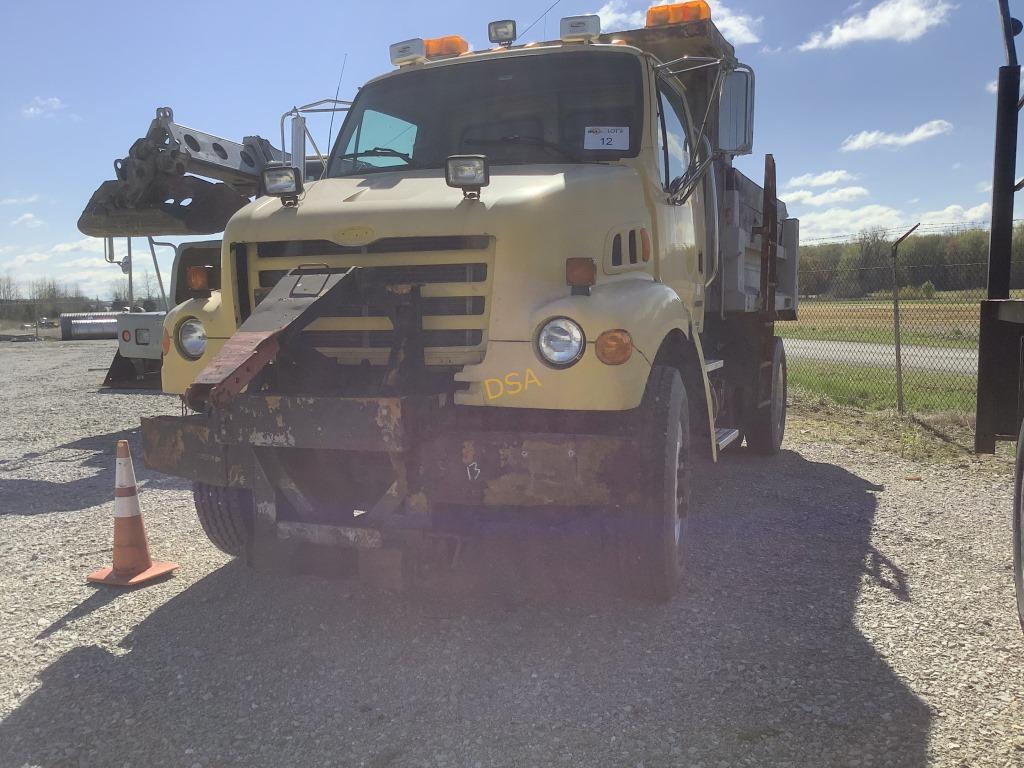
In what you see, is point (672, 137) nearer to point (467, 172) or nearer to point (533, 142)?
point (533, 142)

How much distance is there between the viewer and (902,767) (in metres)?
2.69

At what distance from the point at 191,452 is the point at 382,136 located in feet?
7.53

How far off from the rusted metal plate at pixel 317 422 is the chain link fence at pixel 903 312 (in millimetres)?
6541

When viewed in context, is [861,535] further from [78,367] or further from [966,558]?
[78,367]

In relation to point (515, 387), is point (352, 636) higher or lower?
lower

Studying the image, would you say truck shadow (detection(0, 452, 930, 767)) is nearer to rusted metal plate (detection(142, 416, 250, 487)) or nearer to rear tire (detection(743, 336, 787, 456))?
rusted metal plate (detection(142, 416, 250, 487))

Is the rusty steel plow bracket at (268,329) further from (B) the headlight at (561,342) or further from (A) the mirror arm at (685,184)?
(A) the mirror arm at (685,184)

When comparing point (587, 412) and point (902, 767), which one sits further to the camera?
point (587, 412)

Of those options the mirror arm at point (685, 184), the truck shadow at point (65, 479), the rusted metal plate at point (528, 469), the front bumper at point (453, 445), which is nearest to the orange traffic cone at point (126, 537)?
the front bumper at point (453, 445)

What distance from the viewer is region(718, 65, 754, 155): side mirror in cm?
499

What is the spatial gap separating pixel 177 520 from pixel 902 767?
4.75m

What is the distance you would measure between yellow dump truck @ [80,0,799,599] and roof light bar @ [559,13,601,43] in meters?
0.02

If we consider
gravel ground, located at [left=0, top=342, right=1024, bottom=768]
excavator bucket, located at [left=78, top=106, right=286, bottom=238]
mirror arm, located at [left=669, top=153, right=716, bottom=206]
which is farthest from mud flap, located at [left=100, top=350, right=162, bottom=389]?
mirror arm, located at [left=669, top=153, right=716, bottom=206]

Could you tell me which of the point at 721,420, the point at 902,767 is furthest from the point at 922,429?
the point at 902,767
